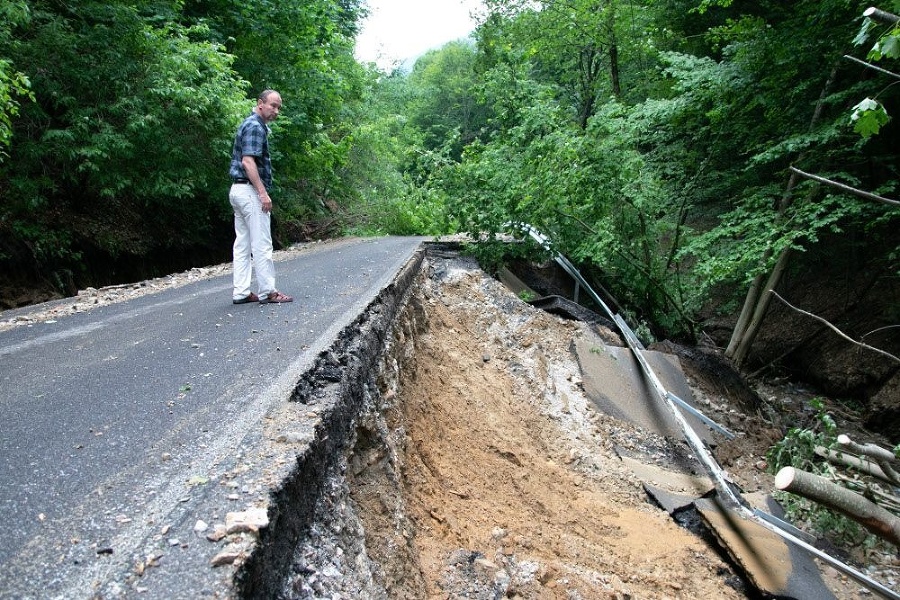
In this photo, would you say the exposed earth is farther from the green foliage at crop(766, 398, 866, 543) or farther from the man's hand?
the man's hand

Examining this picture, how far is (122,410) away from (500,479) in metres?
2.61

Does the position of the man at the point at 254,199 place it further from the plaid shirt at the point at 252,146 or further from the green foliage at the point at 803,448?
the green foliage at the point at 803,448

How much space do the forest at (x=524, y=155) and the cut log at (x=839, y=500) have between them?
3988 mm

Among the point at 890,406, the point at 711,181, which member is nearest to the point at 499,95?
the point at 711,181

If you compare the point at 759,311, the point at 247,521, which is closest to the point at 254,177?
the point at 247,521

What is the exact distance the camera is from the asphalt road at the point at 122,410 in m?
1.69

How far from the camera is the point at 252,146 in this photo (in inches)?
196

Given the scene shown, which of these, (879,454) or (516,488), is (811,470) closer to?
(879,454)

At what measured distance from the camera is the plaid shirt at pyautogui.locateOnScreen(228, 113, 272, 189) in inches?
195

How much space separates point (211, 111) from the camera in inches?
351

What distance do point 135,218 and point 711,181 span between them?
35.5ft

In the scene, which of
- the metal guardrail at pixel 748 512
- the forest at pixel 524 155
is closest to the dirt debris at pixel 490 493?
the metal guardrail at pixel 748 512

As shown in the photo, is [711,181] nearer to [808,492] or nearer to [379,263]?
[379,263]

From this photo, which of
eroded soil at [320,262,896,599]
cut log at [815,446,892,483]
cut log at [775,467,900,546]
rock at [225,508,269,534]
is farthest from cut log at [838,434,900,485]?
rock at [225,508,269,534]
